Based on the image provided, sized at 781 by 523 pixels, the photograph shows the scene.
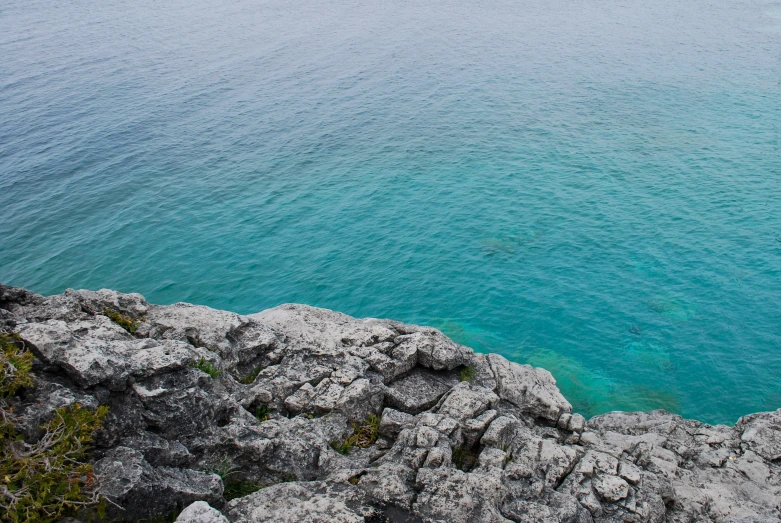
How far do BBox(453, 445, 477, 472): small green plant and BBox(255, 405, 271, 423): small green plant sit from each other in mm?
7471

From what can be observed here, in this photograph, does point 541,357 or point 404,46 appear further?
point 404,46

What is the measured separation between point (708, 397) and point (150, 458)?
1441 inches

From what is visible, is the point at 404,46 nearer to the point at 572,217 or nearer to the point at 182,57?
the point at 182,57

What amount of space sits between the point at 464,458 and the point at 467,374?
6.06 metres

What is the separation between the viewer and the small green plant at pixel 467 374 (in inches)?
1067

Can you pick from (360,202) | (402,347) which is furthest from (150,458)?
(360,202)

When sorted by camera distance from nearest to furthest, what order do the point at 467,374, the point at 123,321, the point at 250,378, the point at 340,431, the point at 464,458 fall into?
the point at 340,431 < the point at 464,458 < the point at 123,321 < the point at 250,378 < the point at 467,374

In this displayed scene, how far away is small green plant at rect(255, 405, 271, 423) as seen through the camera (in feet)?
71.9

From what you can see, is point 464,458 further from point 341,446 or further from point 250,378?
point 250,378

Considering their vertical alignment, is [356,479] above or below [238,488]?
above

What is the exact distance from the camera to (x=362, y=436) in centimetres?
2205

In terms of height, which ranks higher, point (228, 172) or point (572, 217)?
point (228, 172)

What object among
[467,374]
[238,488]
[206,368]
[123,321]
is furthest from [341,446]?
[123,321]

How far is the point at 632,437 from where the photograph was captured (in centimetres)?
2736
